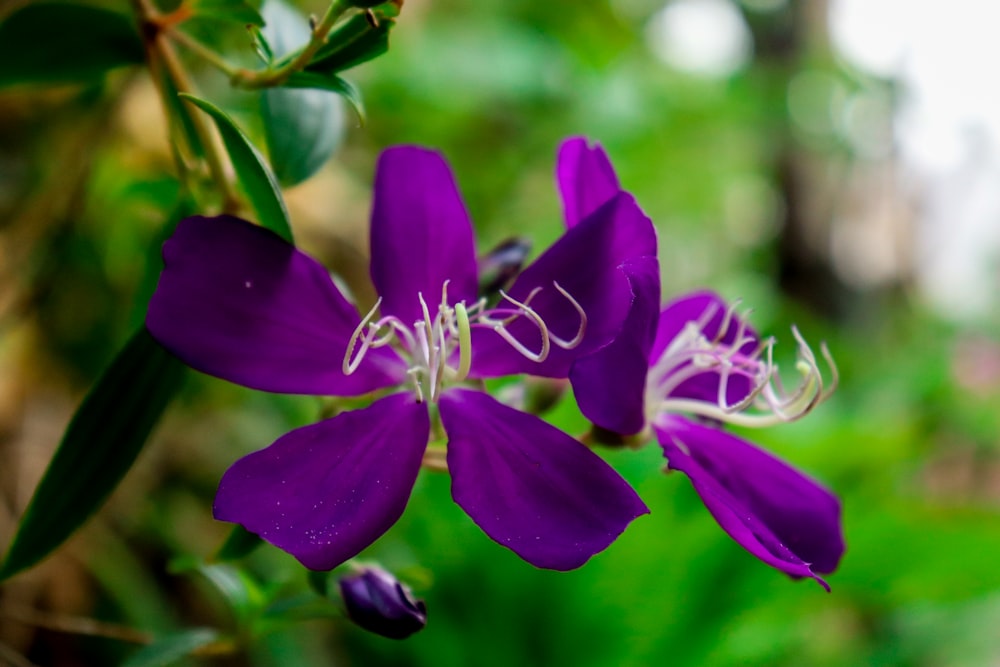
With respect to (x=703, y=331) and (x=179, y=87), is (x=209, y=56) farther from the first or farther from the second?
(x=703, y=331)

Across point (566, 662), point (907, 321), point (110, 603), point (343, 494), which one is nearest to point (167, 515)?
point (110, 603)

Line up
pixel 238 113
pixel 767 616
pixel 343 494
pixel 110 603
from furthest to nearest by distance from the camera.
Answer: pixel 767 616 → pixel 110 603 → pixel 238 113 → pixel 343 494

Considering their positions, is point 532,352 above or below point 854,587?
above

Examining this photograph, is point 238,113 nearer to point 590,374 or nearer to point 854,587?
point 590,374

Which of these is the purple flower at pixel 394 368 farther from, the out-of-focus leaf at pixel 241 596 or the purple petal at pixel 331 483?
the out-of-focus leaf at pixel 241 596

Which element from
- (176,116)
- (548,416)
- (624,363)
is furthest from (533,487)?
(548,416)

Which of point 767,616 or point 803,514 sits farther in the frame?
point 767,616
